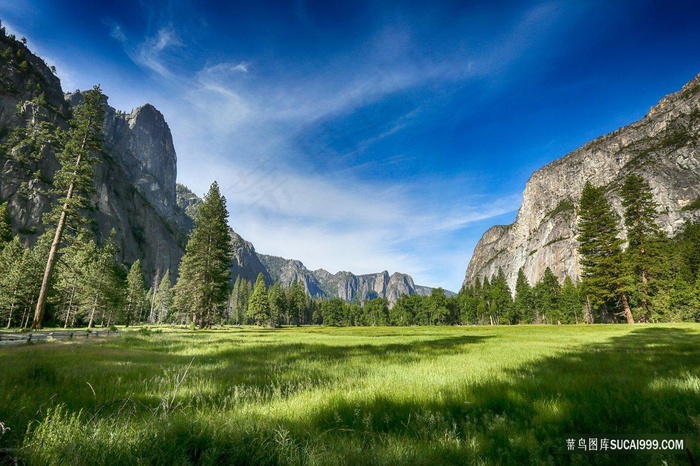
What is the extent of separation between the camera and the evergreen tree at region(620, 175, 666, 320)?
131 ft

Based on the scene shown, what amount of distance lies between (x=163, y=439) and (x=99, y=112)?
3490 centimetres

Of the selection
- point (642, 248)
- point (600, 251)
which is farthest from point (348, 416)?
point (642, 248)

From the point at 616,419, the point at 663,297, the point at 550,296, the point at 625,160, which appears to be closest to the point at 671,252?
the point at 663,297

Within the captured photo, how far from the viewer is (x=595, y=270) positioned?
39500 millimetres

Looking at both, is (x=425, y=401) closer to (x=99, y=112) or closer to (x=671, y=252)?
(x=99, y=112)

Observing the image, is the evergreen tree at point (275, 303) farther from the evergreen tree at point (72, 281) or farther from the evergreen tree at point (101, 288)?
the evergreen tree at point (72, 281)

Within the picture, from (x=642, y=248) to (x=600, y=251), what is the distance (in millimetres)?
5742

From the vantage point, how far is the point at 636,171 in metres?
131

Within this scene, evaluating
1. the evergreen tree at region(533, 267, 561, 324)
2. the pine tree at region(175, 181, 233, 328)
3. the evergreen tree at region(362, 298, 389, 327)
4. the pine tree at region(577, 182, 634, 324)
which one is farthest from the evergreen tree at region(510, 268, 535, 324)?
the pine tree at region(175, 181, 233, 328)

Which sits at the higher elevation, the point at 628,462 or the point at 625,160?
the point at 625,160

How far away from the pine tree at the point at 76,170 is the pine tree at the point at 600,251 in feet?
181

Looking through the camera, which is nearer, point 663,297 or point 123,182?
point 663,297

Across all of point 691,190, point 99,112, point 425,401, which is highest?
point 691,190

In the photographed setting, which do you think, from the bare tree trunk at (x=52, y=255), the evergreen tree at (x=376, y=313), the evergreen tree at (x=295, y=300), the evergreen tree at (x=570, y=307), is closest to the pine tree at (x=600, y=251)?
the evergreen tree at (x=570, y=307)
